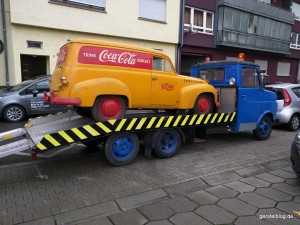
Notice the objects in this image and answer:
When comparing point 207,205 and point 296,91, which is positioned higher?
point 296,91

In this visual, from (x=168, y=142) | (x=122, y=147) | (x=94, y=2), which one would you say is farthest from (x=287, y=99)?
(x=94, y=2)

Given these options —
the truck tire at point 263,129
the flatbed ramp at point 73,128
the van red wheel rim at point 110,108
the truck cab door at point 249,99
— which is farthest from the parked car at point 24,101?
the truck tire at point 263,129

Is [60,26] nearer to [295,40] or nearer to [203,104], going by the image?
[203,104]

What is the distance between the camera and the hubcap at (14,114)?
9.35 metres

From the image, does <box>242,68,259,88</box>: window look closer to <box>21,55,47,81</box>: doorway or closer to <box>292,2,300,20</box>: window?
<box>21,55,47,81</box>: doorway

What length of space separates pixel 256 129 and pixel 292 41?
2290 centimetres

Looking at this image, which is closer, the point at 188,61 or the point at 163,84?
the point at 163,84

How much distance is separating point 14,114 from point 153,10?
10.4 meters

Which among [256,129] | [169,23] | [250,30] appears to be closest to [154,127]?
[256,129]

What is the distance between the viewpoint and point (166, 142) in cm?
584

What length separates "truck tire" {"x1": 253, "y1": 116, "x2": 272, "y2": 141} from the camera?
7452 mm

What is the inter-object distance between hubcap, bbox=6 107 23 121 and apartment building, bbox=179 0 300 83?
11.4 meters

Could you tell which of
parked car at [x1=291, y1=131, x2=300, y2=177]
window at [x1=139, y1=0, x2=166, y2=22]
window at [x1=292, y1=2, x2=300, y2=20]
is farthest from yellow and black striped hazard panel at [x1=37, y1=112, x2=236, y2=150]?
window at [x1=292, y1=2, x2=300, y2=20]

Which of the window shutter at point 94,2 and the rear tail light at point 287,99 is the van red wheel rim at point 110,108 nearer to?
the rear tail light at point 287,99
